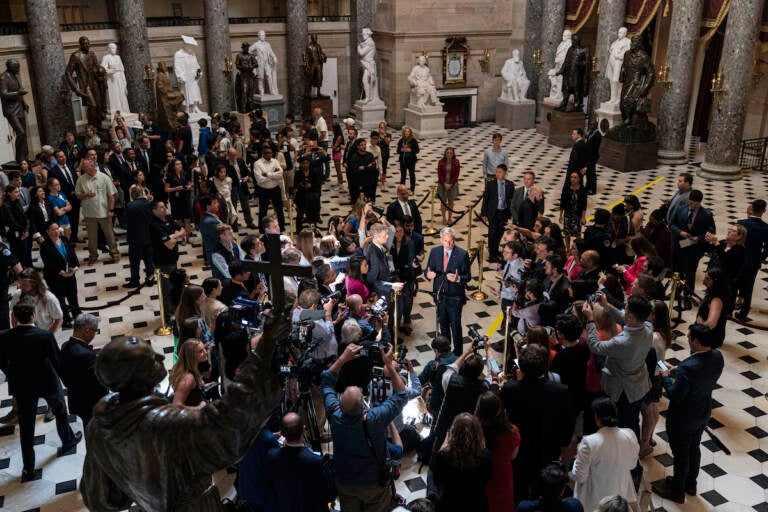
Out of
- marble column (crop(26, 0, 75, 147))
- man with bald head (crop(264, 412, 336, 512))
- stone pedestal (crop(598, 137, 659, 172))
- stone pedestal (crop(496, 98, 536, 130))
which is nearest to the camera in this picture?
man with bald head (crop(264, 412, 336, 512))

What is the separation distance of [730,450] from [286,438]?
14.5 feet

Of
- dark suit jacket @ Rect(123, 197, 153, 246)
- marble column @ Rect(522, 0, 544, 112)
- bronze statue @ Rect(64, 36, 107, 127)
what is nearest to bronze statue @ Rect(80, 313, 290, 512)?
dark suit jacket @ Rect(123, 197, 153, 246)

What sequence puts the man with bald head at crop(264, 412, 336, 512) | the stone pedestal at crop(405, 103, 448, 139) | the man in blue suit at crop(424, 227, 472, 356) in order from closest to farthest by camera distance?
the man with bald head at crop(264, 412, 336, 512), the man in blue suit at crop(424, 227, 472, 356), the stone pedestal at crop(405, 103, 448, 139)

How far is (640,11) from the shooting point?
17.2 meters

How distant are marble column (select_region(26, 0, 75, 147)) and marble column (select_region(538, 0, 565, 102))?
13.3m

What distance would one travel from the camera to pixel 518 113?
20.9m

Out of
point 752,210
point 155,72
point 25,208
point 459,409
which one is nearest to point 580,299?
point 459,409

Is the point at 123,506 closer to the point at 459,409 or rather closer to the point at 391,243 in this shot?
the point at 459,409

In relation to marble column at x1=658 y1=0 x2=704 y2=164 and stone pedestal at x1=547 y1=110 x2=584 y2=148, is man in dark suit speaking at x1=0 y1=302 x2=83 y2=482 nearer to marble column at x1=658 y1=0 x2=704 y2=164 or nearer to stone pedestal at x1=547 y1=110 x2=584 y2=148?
marble column at x1=658 y1=0 x2=704 y2=164

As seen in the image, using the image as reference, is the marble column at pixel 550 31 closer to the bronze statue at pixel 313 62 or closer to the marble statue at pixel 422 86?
the marble statue at pixel 422 86

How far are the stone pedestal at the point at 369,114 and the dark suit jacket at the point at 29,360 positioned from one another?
52.7ft

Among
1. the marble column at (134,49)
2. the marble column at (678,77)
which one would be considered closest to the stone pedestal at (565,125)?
the marble column at (678,77)

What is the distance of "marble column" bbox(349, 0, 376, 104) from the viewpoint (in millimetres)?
21188

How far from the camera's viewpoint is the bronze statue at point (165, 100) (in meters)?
17.2
